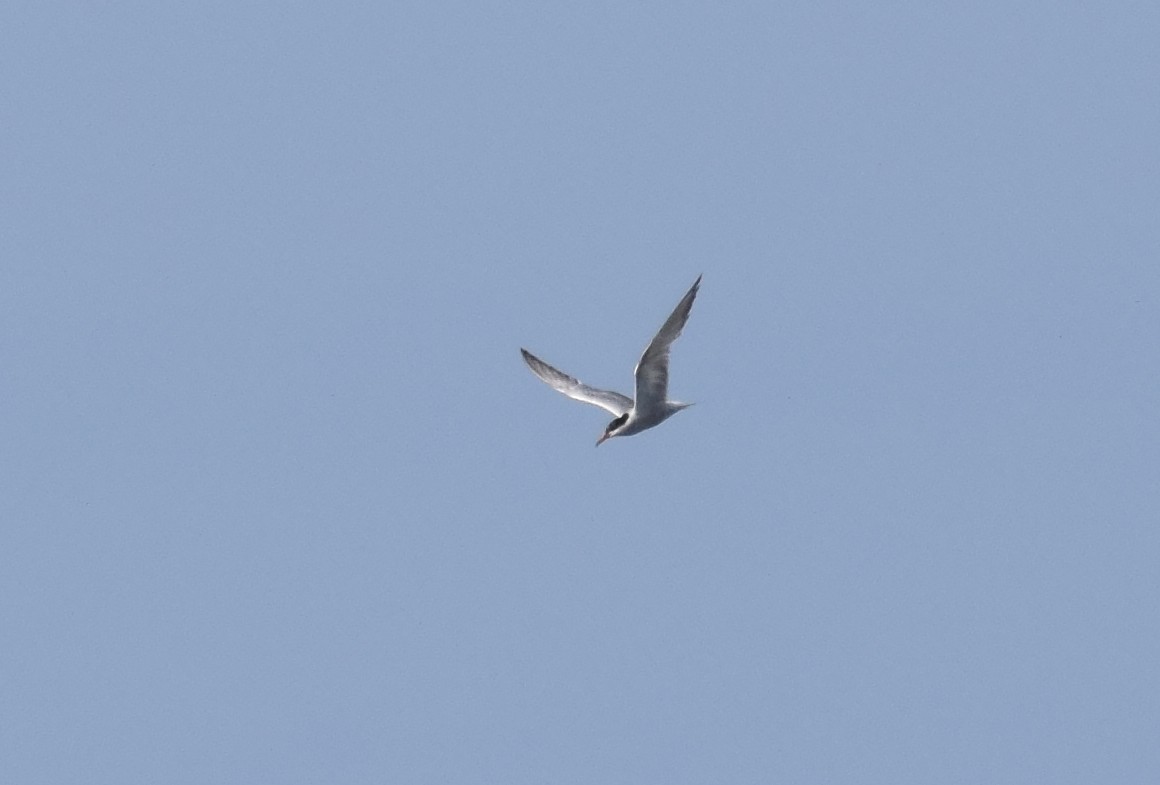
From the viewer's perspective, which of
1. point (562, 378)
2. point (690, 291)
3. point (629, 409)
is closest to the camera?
point (690, 291)

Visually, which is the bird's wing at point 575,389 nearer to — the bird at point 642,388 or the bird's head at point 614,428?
the bird at point 642,388

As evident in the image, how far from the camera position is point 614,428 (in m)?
37.1

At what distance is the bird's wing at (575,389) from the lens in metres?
39.1

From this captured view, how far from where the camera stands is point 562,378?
4072 cm

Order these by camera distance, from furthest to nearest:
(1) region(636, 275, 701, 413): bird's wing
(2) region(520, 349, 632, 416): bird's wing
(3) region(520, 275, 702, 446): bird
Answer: (2) region(520, 349, 632, 416): bird's wing
(3) region(520, 275, 702, 446): bird
(1) region(636, 275, 701, 413): bird's wing

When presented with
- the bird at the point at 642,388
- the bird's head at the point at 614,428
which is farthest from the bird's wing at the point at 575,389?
the bird's head at the point at 614,428

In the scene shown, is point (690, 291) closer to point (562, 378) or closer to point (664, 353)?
point (664, 353)

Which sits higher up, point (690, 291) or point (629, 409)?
point (690, 291)

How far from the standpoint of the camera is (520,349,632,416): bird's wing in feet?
128

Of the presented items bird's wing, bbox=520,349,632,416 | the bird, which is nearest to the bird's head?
the bird

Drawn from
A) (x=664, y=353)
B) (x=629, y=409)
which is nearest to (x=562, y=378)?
(x=629, y=409)

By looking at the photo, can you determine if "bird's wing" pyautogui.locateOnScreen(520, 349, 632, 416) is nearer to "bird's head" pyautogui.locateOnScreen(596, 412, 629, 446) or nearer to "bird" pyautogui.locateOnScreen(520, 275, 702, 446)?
"bird" pyautogui.locateOnScreen(520, 275, 702, 446)

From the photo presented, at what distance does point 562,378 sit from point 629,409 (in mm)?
3506

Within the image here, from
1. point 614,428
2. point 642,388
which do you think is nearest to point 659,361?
point 642,388
